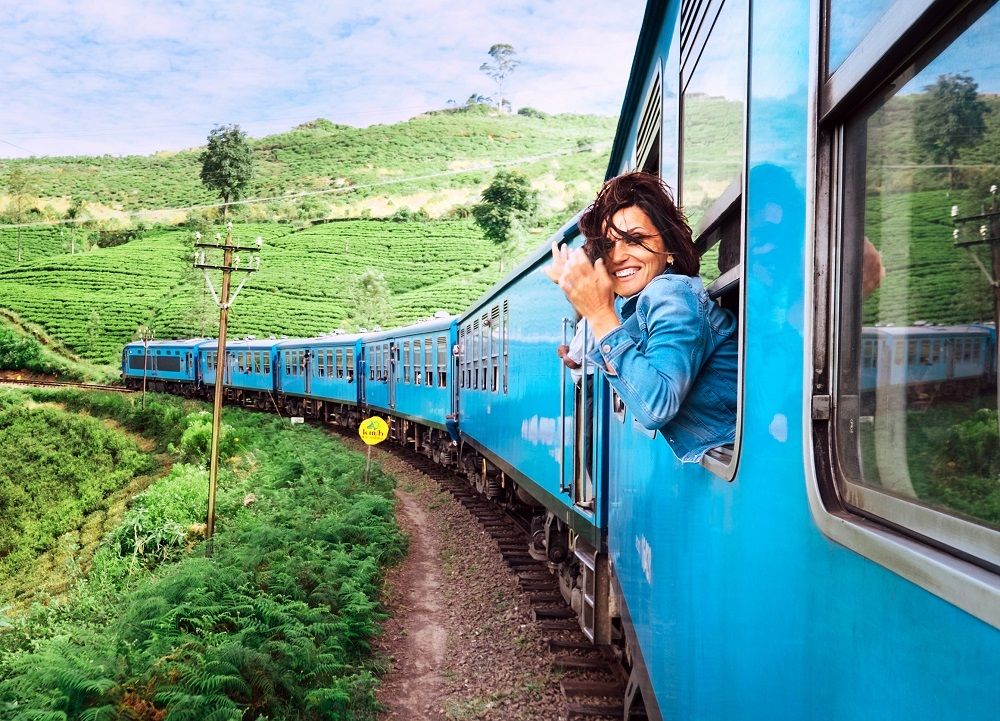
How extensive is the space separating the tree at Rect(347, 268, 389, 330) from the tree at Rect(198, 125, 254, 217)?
3777cm

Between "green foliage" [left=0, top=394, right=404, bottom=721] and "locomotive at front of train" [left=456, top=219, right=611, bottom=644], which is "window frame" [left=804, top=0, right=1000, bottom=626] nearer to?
"locomotive at front of train" [left=456, top=219, right=611, bottom=644]

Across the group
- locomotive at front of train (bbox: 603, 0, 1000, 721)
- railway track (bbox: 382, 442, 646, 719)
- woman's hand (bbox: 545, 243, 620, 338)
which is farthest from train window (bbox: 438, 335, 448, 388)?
woman's hand (bbox: 545, 243, 620, 338)

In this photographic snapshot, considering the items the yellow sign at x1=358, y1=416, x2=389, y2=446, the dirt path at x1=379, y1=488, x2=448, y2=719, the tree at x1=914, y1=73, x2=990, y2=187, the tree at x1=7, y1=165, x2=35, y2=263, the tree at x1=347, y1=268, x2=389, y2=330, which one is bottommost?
the dirt path at x1=379, y1=488, x2=448, y2=719

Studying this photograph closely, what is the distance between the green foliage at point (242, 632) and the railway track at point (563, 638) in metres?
1.47

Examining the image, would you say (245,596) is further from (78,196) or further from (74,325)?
(78,196)

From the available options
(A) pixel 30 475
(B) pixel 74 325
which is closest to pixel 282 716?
(A) pixel 30 475

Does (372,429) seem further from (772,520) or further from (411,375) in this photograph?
(772,520)

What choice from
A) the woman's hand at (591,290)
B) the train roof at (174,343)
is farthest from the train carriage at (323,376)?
the woman's hand at (591,290)

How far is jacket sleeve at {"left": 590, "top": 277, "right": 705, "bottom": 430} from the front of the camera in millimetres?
1984

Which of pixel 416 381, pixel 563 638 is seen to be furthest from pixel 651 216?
pixel 416 381

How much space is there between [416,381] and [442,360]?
2135 mm

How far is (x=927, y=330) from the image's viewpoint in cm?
102

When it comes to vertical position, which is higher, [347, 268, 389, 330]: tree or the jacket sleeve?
[347, 268, 389, 330]: tree

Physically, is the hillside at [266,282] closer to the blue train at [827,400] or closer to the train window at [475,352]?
the train window at [475,352]
